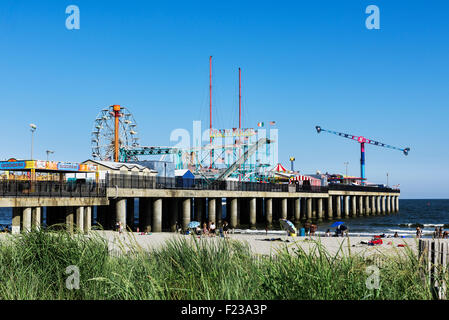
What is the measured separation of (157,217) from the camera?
37.5 metres

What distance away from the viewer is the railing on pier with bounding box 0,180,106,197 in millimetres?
24938

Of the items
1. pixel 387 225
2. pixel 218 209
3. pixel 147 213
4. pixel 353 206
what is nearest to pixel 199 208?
pixel 218 209

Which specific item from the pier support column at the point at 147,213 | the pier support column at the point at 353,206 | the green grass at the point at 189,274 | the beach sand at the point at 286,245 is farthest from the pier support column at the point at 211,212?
the pier support column at the point at 353,206

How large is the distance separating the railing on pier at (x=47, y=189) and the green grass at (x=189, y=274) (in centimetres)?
1534

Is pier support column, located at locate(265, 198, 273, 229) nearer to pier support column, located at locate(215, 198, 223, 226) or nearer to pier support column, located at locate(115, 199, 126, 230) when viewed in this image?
pier support column, located at locate(215, 198, 223, 226)

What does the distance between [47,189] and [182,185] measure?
17788 millimetres

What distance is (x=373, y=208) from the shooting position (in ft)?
285

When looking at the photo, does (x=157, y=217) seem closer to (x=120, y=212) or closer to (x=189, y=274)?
(x=120, y=212)

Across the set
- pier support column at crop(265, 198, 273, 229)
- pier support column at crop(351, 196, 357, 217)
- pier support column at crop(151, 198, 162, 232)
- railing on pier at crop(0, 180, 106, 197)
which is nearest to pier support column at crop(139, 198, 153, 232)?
pier support column at crop(151, 198, 162, 232)

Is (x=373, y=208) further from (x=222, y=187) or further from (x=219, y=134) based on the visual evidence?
(x=222, y=187)

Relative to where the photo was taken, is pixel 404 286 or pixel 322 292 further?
pixel 404 286

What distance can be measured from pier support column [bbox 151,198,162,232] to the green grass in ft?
86.2
